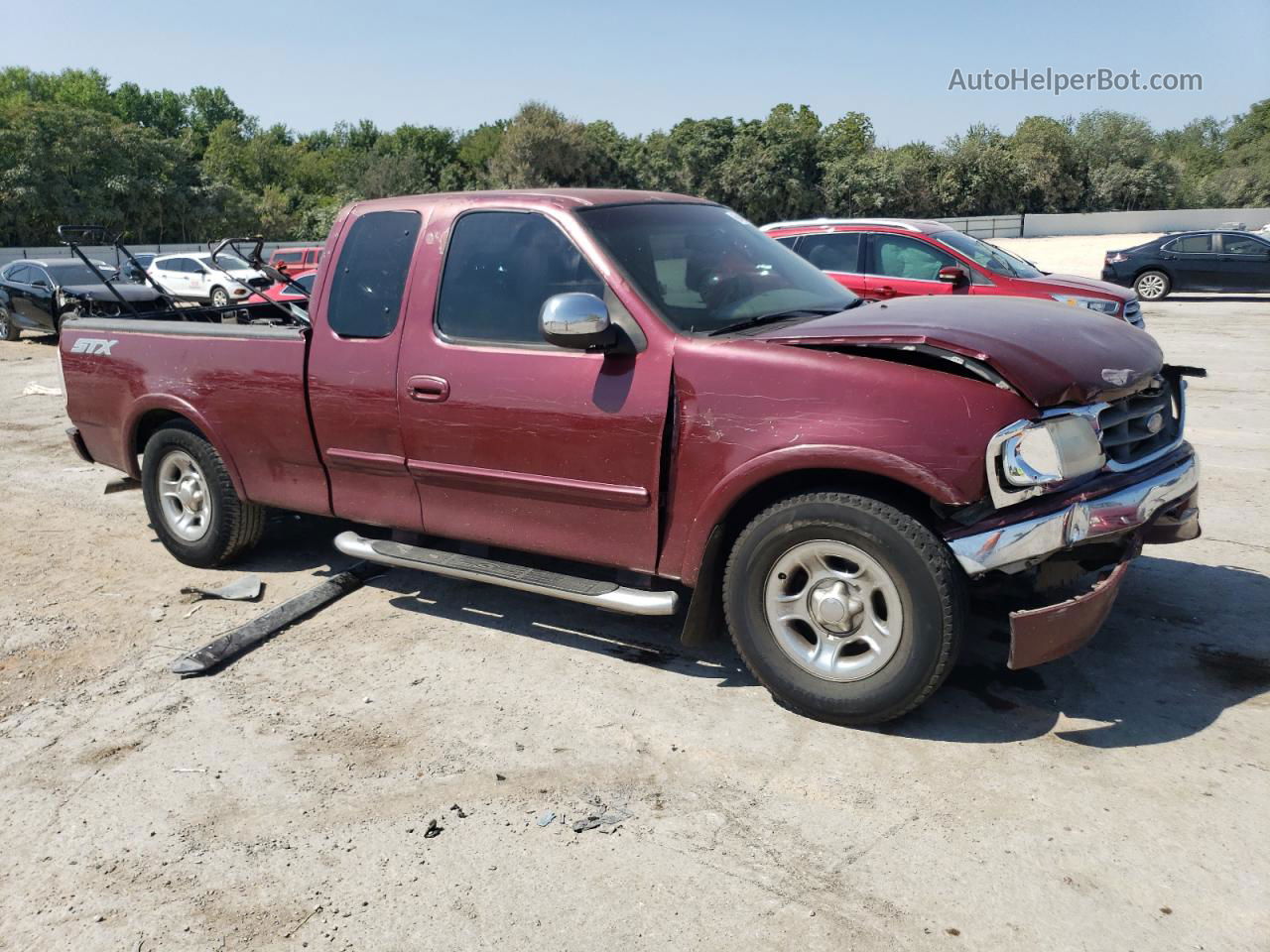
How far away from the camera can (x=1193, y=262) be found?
70.9 ft

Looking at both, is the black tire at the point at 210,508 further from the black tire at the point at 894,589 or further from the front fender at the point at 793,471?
the black tire at the point at 894,589

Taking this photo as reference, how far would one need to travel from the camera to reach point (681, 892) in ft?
9.46

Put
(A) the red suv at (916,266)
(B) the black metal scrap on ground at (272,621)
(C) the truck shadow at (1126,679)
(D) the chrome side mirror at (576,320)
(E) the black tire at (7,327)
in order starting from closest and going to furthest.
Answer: (C) the truck shadow at (1126,679) < (D) the chrome side mirror at (576,320) < (B) the black metal scrap on ground at (272,621) < (A) the red suv at (916,266) < (E) the black tire at (7,327)

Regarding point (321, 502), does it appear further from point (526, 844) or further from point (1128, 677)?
point (1128, 677)

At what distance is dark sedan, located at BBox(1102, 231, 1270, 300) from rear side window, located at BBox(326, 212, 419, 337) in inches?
839

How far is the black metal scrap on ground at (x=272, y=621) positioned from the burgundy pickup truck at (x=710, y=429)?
482mm

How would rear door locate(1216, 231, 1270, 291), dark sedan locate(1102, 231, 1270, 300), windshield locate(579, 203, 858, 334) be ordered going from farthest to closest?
dark sedan locate(1102, 231, 1270, 300), rear door locate(1216, 231, 1270, 291), windshield locate(579, 203, 858, 334)

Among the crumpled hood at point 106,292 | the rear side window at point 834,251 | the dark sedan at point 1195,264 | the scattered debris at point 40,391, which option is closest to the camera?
the rear side window at point 834,251

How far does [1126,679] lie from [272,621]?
3.81 m

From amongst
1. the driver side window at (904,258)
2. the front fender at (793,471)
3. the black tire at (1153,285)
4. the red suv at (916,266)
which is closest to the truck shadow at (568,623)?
the front fender at (793,471)

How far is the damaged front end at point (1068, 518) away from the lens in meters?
3.34

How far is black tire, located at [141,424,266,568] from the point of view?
5535mm

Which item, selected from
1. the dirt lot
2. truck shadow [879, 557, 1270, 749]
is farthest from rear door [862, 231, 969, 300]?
truck shadow [879, 557, 1270, 749]

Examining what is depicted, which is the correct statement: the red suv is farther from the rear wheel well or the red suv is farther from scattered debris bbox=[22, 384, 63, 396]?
scattered debris bbox=[22, 384, 63, 396]
